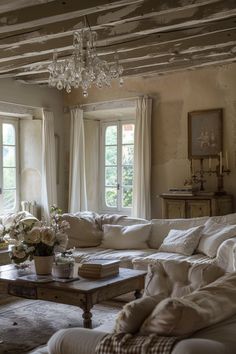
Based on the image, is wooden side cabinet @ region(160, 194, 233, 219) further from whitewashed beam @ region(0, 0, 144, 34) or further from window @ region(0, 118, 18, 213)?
whitewashed beam @ region(0, 0, 144, 34)

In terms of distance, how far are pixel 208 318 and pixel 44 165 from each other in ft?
20.7

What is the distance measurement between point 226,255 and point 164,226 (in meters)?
1.34

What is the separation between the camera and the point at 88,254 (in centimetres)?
594

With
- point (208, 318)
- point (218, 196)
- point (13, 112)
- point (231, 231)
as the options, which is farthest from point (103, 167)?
point (208, 318)

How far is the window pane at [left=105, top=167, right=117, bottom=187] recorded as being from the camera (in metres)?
8.52

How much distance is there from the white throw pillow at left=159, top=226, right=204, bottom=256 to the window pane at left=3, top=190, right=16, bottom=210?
3191mm

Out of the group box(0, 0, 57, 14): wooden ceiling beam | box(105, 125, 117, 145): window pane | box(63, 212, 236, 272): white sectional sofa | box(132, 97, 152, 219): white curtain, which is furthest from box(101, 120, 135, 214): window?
box(0, 0, 57, 14): wooden ceiling beam

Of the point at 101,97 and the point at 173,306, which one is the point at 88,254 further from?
the point at 173,306

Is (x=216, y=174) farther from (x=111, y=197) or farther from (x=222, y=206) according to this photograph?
(x=111, y=197)

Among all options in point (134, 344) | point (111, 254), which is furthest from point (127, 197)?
point (134, 344)

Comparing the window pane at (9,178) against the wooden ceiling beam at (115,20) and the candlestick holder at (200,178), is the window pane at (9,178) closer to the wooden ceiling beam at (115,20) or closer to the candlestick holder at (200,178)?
the wooden ceiling beam at (115,20)

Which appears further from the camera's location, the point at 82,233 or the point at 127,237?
the point at 82,233

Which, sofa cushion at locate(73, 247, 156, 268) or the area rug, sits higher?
sofa cushion at locate(73, 247, 156, 268)

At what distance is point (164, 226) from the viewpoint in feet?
20.5
